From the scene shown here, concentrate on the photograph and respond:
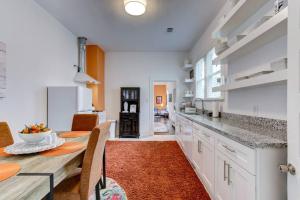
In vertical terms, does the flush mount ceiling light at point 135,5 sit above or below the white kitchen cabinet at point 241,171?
above

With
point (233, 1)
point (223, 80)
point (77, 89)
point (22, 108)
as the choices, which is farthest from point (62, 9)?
point (223, 80)

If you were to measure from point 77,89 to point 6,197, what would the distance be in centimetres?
326

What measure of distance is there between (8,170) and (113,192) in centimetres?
166

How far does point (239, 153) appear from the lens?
5.19ft

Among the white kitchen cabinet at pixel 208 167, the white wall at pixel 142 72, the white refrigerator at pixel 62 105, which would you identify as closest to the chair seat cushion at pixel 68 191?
the white kitchen cabinet at pixel 208 167

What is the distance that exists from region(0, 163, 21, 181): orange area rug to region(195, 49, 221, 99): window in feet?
11.3

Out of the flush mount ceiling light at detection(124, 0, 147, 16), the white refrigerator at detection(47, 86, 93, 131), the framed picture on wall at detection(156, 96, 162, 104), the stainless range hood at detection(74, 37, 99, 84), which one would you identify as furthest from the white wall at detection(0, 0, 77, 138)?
the framed picture on wall at detection(156, 96, 162, 104)

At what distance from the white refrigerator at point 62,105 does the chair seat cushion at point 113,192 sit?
179 centimetres

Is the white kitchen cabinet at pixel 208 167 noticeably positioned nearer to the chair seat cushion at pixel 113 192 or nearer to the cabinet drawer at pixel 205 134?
the cabinet drawer at pixel 205 134

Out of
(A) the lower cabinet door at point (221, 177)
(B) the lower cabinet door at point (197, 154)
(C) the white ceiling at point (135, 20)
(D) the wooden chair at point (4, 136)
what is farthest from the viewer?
(C) the white ceiling at point (135, 20)

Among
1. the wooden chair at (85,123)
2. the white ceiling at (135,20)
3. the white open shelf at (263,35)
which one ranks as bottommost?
the wooden chair at (85,123)

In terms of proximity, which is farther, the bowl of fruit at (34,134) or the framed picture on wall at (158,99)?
the framed picture on wall at (158,99)

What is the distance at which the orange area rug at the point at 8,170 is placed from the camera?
3.64 feet

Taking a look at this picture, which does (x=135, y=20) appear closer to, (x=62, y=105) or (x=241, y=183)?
(x=62, y=105)
